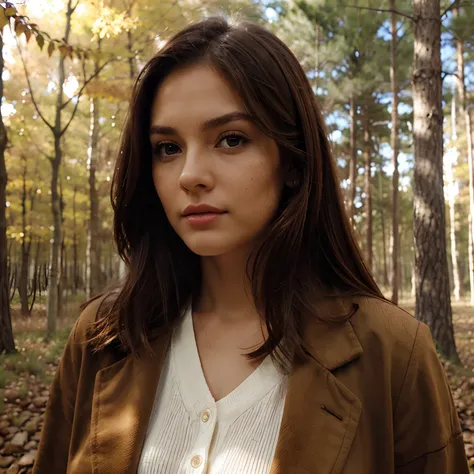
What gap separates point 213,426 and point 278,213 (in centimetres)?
56

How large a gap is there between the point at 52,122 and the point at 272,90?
2976mm

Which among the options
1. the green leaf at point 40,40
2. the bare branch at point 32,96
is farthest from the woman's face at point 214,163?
the bare branch at point 32,96

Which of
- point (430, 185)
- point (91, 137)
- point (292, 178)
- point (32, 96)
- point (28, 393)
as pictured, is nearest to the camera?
point (292, 178)

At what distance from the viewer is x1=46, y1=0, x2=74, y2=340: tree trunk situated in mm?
2865

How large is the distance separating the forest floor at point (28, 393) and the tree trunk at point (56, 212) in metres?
0.08

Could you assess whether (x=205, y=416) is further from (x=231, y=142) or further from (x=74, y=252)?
(x=74, y=252)

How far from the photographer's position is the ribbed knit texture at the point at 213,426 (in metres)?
0.93

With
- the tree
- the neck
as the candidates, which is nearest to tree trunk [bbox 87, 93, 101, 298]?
the tree

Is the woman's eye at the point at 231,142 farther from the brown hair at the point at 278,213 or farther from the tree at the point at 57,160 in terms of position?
the tree at the point at 57,160

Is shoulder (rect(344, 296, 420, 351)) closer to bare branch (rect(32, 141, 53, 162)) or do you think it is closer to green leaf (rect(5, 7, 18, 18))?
green leaf (rect(5, 7, 18, 18))

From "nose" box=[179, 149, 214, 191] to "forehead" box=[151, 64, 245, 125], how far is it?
0.30 ft

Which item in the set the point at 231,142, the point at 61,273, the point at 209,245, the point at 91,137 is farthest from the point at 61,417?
the point at 91,137

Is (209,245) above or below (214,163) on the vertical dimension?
below

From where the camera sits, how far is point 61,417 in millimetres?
1259
